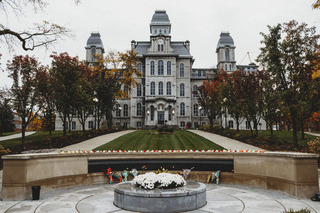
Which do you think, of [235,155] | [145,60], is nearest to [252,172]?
[235,155]

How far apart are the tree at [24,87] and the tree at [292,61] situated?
66.8 feet

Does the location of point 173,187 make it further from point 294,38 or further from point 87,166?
point 294,38

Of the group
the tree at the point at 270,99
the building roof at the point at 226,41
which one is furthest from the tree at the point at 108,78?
the building roof at the point at 226,41

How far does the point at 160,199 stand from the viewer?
22.8 ft

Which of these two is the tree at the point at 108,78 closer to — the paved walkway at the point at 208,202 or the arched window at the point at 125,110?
the arched window at the point at 125,110

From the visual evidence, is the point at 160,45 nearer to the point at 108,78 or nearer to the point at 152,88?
the point at 152,88

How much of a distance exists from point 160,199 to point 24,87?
58.2ft

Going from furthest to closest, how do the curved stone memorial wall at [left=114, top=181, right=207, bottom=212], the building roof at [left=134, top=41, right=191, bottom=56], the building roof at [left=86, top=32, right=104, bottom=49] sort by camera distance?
the building roof at [left=86, top=32, right=104, bottom=49] → the building roof at [left=134, top=41, right=191, bottom=56] → the curved stone memorial wall at [left=114, top=181, right=207, bottom=212]

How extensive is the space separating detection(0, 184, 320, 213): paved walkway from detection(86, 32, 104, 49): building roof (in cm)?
6001

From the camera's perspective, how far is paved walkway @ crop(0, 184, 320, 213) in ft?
23.4

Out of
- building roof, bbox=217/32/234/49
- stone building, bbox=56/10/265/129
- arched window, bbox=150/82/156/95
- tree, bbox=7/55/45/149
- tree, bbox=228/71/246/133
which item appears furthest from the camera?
building roof, bbox=217/32/234/49

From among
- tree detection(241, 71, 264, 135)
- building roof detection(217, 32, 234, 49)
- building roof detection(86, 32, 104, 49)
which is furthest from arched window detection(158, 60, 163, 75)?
tree detection(241, 71, 264, 135)

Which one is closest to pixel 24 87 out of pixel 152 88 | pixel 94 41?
pixel 152 88

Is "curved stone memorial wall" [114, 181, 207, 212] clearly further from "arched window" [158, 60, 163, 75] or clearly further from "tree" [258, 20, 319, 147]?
"arched window" [158, 60, 163, 75]
